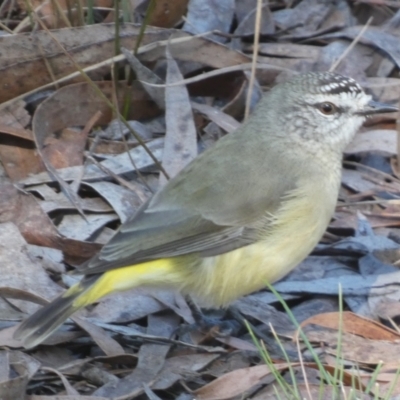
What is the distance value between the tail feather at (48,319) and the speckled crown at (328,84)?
1.76 m

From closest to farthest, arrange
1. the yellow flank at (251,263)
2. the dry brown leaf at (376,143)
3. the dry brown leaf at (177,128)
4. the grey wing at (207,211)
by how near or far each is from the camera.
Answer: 1. the grey wing at (207,211)
2. the yellow flank at (251,263)
3. the dry brown leaf at (177,128)
4. the dry brown leaf at (376,143)

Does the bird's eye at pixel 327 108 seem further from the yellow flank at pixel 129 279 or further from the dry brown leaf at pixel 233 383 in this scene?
the dry brown leaf at pixel 233 383

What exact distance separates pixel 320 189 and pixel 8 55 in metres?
2.45

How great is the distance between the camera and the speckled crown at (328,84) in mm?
5516

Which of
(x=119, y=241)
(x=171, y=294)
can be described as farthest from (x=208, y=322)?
(x=119, y=241)

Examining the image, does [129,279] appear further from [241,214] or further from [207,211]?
[241,214]

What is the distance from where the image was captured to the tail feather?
4746 mm

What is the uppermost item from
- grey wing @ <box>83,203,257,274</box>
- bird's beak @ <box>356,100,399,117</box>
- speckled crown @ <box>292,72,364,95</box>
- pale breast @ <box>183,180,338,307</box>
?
speckled crown @ <box>292,72,364,95</box>

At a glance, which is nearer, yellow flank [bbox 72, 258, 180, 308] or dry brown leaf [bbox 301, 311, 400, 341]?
yellow flank [bbox 72, 258, 180, 308]

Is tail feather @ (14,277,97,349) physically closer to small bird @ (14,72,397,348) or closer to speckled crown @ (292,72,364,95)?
small bird @ (14,72,397,348)

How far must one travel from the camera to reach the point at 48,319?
4773mm

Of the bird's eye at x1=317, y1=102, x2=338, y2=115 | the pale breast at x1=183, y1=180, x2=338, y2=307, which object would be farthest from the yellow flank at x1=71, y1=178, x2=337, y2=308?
the bird's eye at x1=317, y1=102, x2=338, y2=115

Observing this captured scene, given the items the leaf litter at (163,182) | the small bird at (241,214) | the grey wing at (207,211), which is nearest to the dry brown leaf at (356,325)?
the leaf litter at (163,182)

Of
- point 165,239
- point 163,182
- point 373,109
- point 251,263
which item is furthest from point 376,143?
point 165,239
